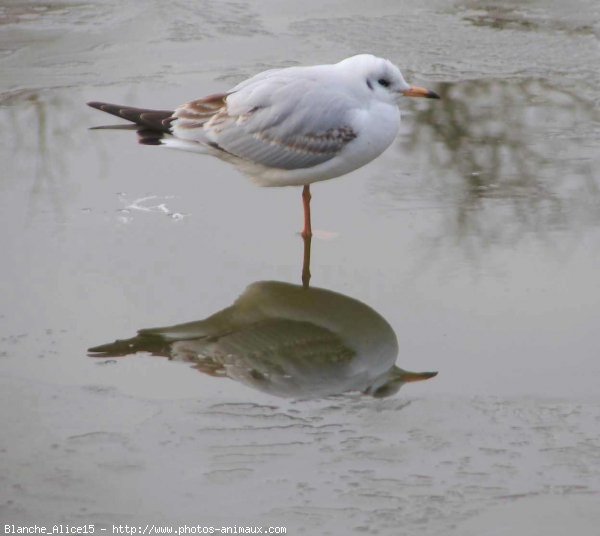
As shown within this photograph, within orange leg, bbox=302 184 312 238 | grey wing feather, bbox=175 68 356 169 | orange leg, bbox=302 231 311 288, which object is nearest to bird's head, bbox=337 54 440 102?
grey wing feather, bbox=175 68 356 169

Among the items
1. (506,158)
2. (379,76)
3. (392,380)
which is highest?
(379,76)

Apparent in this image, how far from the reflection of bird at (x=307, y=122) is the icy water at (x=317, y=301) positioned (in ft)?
0.95

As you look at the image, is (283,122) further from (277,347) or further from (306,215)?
(277,347)

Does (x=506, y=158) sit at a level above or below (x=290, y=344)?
above

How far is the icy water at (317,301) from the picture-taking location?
3717 millimetres

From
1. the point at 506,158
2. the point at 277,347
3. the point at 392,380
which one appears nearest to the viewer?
the point at 392,380

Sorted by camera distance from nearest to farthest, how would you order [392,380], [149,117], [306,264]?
1. [392,380]
2. [306,264]
3. [149,117]

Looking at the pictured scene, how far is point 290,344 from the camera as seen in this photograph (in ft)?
15.3

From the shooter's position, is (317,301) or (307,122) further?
(307,122)

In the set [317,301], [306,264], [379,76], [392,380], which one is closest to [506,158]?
[379,76]

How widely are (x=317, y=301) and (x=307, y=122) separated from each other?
0.95m

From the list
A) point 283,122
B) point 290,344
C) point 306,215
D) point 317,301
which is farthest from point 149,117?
point 290,344

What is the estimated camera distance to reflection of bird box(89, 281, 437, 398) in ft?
14.3

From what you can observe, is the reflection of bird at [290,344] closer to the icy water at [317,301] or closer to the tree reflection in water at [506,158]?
the icy water at [317,301]
